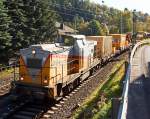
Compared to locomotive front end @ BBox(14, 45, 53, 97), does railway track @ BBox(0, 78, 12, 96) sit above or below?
below

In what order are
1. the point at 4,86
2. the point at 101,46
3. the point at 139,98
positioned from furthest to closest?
1. the point at 101,46
2. the point at 4,86
3. the point at 139,98

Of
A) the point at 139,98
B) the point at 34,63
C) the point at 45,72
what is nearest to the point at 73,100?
the point at 45,72

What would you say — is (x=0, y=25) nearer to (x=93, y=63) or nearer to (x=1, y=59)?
(x=1, y=59)

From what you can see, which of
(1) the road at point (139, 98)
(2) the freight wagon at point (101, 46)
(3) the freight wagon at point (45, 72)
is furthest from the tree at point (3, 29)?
(1) the road at point (139, 98)

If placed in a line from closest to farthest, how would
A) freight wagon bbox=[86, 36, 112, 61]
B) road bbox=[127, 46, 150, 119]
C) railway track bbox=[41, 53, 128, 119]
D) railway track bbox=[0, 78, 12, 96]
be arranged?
road bbox=[127, 46, 150, 119], railway track bbox=[41, 53, 128, 119], railway track bbox=[0, 78, 12, 96], freight wagon bbox=[86, 36, 112, 61]

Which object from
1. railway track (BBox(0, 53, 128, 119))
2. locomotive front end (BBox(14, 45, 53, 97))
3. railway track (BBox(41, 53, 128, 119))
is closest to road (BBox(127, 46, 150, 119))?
railway track (BBox(41, 53, 128, 119))

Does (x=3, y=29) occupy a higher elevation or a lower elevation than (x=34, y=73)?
higher

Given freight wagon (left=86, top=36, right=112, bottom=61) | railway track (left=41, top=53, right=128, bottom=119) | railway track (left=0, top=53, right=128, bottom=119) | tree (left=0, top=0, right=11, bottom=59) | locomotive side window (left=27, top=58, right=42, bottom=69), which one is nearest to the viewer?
railway track (left=0, top=53, right=128, bottom=119)

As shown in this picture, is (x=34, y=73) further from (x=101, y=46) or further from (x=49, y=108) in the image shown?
(x=101, y=46)

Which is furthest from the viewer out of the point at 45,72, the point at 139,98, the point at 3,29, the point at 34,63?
the point at 3,29

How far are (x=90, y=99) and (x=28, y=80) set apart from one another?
376 centimetres

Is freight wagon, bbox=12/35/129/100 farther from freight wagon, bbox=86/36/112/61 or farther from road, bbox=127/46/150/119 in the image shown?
freight wagon, bbox=86/36/112/61

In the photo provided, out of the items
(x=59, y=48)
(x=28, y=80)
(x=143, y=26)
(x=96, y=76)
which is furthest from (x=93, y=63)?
(x=143, y=26)

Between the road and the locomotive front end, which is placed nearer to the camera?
the road
